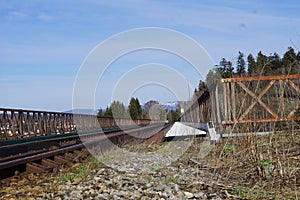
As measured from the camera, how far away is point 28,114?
65.7 ft

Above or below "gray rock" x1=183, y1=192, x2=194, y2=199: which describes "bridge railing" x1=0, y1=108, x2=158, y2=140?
above

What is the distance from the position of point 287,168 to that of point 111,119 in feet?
122

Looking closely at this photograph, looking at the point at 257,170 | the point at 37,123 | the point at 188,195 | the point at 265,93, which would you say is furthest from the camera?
the point at 37,123

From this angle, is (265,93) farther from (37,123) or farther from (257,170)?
(37,123)

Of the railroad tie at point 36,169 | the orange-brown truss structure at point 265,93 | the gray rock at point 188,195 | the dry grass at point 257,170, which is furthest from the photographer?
the orange-brown truss structure at point 265,93

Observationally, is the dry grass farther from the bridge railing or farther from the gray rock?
the bridge railing

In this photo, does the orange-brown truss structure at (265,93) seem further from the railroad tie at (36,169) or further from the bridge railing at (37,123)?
the bridge railing at (37,123)

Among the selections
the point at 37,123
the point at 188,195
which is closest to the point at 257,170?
the point at 188,195

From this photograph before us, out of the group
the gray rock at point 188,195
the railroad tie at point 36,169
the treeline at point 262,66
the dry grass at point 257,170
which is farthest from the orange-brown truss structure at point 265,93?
the gray rock at point 188,195

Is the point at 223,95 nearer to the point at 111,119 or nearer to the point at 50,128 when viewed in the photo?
the point at 50,128

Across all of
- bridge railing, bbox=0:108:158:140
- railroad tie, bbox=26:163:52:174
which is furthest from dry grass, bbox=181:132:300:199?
bridge railing, bbox=0:108:158:140

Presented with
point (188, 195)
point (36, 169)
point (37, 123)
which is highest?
point (37, 123)

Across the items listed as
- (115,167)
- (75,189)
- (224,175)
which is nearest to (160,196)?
(75,189)

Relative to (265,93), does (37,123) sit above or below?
below
